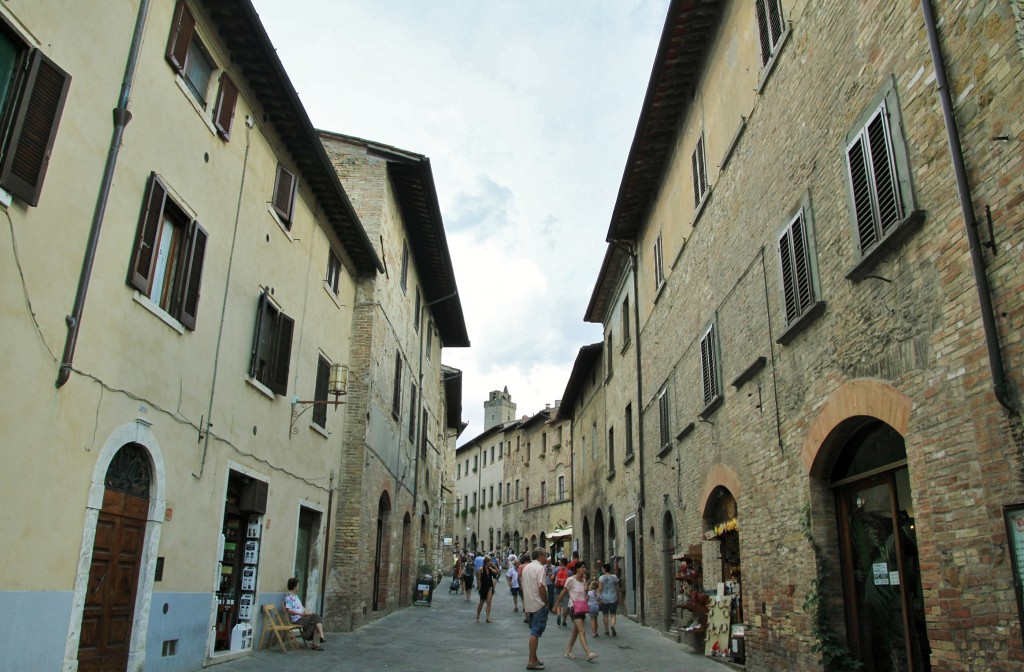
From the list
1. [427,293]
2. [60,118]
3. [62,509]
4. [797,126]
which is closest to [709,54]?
[797,126]

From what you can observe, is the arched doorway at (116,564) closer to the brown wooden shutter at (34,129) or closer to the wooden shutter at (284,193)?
the brown wooden shutter at (34,129)

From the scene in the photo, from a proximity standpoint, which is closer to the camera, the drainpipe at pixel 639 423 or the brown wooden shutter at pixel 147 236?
the brown wooden shutter at pixel 147 236

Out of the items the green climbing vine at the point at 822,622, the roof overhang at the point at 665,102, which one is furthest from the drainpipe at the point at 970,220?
the roof overhang at the point at 665,102

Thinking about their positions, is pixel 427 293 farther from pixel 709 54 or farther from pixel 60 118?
pixel 60 118

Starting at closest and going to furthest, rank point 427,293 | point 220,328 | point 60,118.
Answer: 1. point 60,118
2. point 220,328
3. point 427,293

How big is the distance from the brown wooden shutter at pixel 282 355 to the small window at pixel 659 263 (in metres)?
7.84

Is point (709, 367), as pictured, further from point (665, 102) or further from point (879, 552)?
point (879, 552)

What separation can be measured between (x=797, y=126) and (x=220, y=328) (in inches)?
289

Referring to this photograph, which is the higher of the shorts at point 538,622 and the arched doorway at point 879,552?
the arched doorway at point 879,552

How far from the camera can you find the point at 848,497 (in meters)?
8.14

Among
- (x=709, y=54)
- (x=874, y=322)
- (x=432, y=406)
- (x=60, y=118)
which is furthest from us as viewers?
(x=432, y=406)

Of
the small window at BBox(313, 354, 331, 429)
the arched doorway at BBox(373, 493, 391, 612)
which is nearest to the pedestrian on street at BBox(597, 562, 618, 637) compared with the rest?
the arched doorway at BBox(373, 493, 391, 612)

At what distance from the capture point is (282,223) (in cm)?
1213

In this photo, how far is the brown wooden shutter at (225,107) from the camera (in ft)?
31.6
